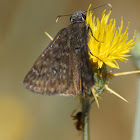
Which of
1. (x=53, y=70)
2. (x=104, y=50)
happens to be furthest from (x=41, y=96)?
(x=104, y=50)

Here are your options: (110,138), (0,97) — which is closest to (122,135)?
(110,138)

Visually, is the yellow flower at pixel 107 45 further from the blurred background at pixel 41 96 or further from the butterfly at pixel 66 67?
the blurred background at pixel 41 96

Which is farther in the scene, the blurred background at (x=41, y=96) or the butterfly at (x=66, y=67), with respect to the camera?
the blurred background at (x=41, y=96)

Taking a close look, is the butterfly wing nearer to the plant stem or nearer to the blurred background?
the plant stem

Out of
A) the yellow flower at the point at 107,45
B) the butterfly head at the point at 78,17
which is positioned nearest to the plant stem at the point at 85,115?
the yellow flower at the point at 107,45

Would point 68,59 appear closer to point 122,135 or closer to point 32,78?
point 32,78

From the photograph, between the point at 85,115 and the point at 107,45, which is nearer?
the point at 85,115

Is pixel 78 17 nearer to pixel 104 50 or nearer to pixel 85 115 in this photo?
pixel 104 50
